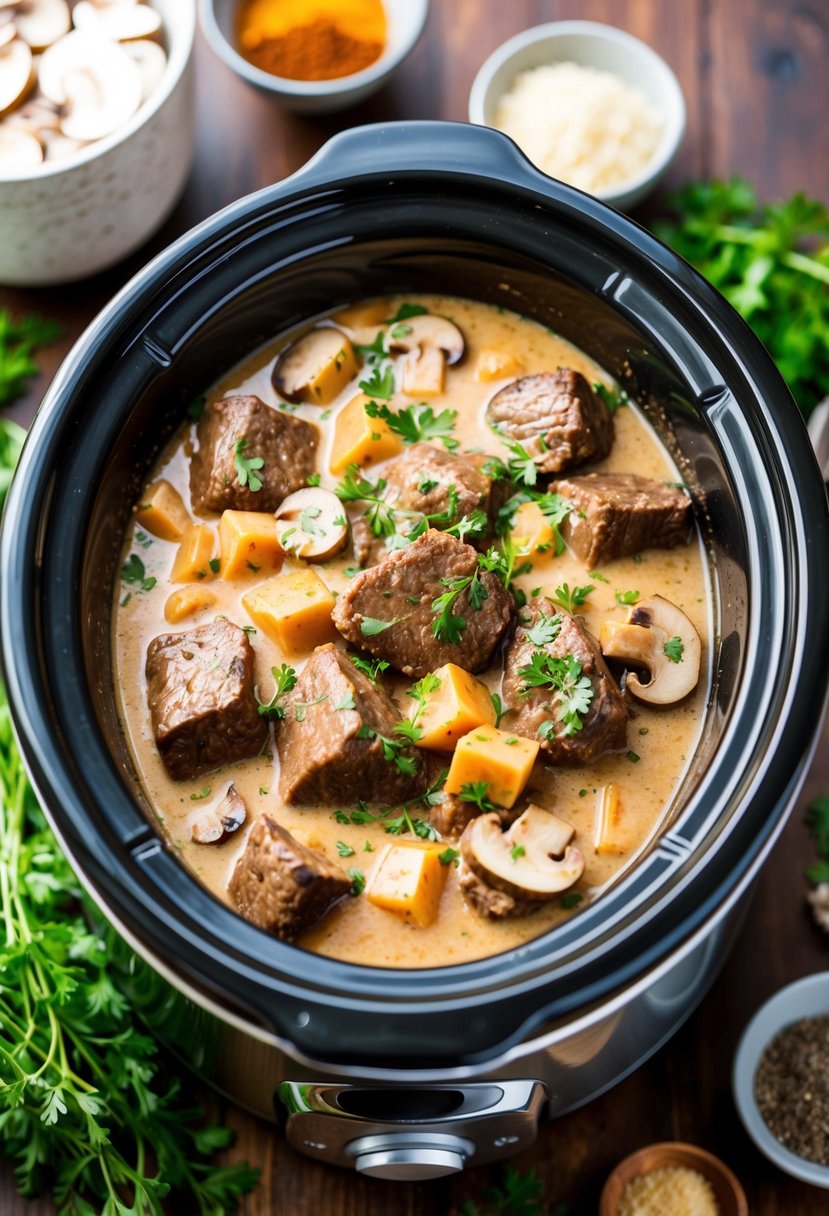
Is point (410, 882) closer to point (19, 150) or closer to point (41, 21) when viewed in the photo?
point (19, 150)

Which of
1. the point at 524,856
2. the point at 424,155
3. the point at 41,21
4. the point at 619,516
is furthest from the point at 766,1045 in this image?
the point at 41,21

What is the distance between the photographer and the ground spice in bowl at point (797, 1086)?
3326 millimetres

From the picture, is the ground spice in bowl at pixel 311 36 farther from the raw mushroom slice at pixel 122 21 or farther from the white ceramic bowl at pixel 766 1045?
the white ceramic bowl at pixel 766 1045

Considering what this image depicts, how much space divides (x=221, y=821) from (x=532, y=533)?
95 centimetres

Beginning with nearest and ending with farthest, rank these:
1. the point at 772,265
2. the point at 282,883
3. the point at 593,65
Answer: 1. the point at 282,883
2. the point at 772,265
3. the point at 593,65

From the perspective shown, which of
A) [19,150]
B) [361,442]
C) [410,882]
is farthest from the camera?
[19,150]

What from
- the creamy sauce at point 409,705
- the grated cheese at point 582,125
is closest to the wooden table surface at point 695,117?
the grated cheese at point 582,125

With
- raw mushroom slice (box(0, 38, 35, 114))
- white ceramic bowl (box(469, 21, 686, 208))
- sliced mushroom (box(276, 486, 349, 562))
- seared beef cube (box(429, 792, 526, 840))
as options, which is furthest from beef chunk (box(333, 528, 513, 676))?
raw mushroom slice (box(0, 38, 35, 114))

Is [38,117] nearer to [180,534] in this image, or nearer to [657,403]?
[180,534]

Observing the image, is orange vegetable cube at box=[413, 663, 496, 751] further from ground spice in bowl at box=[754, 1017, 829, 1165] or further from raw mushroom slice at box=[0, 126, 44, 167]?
raw mushroom slice at box=[0, 126, 44, 167]

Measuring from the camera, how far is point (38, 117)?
3654 mm

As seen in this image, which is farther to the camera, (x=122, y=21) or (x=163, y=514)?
(x=122, y=21)

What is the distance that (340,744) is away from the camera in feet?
9.03

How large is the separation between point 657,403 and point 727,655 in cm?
65
